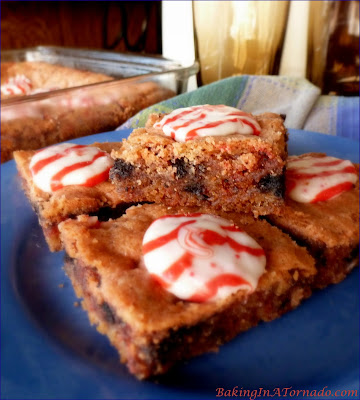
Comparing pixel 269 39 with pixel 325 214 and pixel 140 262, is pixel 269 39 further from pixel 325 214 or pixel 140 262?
pixel 140 262

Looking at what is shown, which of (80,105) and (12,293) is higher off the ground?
(80,105)

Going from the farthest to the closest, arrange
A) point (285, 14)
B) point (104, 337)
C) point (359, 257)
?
point (285, 14) → point (359, 257) → point (104, 337)

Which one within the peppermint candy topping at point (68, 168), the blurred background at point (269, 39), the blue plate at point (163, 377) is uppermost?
the blurred background at point (269, 39)

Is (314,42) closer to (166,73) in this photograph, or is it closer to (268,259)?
(166,73)

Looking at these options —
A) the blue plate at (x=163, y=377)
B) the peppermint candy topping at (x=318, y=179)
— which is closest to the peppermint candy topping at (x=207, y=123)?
the peppermint candy topping at (x=318, y=179)

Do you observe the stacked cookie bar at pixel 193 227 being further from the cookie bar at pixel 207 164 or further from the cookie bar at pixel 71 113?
the cookie bar at pixel 71 113

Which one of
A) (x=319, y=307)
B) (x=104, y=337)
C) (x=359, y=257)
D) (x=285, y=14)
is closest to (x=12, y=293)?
(x=104, y=337)
